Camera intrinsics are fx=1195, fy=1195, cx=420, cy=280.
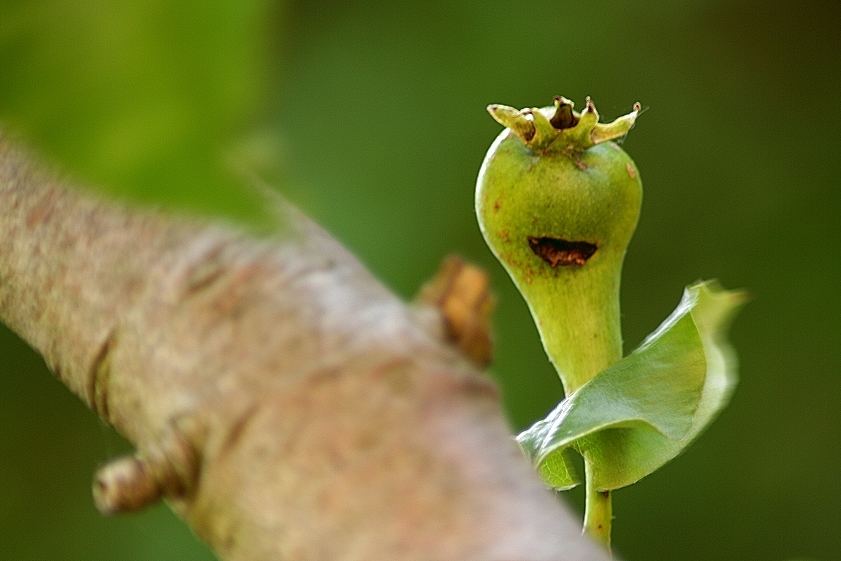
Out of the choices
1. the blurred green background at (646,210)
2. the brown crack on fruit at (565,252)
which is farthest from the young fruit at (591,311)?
the blurred green background at (646,210)

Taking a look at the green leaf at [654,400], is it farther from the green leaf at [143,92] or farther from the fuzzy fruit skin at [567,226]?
the green leaf at [143,92]

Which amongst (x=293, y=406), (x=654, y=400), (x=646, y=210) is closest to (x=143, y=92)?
(x=293, y=406)

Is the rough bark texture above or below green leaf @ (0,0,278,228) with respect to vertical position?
below

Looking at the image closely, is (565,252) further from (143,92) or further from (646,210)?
(646,210)

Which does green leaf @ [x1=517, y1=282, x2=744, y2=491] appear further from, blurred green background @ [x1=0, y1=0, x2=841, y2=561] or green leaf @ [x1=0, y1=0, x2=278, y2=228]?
blurred green background @ [x1=0, y1=0, x2=841, y2=561]

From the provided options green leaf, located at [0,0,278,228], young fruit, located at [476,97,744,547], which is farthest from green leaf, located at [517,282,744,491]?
green leaf, located at [0,0,278,228]

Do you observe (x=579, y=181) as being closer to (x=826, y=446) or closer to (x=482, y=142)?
(x=482, y=142)
